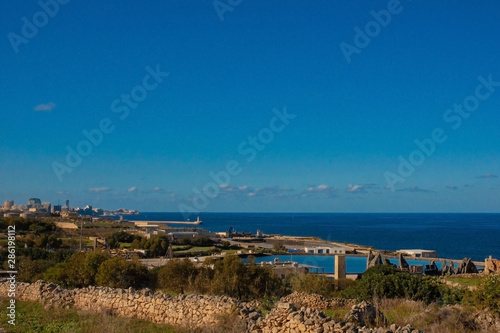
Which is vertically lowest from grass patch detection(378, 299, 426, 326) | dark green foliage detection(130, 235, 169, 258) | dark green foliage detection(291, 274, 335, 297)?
dark green foliage detection(130, 235, 169, 258)

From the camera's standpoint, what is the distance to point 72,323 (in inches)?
394

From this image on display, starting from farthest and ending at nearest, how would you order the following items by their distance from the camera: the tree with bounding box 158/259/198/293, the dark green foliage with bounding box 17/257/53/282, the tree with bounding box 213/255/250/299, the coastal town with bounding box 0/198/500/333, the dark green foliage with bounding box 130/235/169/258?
the dark green foliage with bounding box 130/235/169/258 → the dark green foliage with bounding box 17/257/53/282 → the tree with bounding box 158/259/198/293 → the tree with bounding box 213/255/250/299 → the coastal town with bounding box 0/198/500/333

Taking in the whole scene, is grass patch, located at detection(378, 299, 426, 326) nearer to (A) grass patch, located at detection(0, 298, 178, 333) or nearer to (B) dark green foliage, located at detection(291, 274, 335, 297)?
(B) dark green foliage, located at detection(291, 274, 335, 297)

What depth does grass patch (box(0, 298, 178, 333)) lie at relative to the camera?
9.30 metres

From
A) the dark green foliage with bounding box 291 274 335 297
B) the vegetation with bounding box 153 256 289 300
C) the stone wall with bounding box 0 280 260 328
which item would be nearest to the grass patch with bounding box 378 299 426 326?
the stone wall with bounding box 0 280 260 328

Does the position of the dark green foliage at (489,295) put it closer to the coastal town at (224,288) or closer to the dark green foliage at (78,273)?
the coastal town at (224,288)

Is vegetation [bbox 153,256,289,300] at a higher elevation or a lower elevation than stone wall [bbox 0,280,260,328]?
lower

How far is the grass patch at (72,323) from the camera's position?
9.30 meters

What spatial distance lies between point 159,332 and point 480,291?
8223mm

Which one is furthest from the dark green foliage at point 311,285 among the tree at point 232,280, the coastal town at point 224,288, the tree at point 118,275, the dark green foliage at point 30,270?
the dark green foliage at point 30,270

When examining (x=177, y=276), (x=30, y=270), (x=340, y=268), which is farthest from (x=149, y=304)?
(x=340, y=268)

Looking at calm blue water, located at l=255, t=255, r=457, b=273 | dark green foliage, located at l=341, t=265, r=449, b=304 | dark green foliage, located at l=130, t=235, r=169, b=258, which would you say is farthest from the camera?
dark green foliage, located at l=130, t=235, r=169, b=258

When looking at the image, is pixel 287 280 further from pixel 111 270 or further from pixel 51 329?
pixel 51 329

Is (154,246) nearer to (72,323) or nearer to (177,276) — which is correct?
(177,276)
